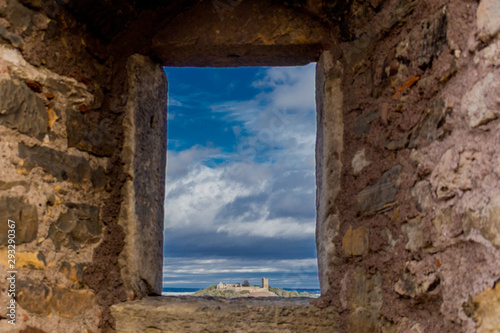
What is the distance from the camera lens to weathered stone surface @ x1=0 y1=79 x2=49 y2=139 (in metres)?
1.59

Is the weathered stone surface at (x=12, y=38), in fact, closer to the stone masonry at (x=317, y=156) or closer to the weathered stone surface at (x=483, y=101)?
the stone masonry at (x=317, y=156)

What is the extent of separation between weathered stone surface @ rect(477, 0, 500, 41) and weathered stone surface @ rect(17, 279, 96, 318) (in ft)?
5.43

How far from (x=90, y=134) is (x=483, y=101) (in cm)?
157

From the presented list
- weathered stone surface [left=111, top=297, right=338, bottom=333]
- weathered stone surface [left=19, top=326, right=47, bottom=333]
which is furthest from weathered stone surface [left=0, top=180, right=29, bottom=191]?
weathered stone surface [left=111, top=297, right=338, bottom=333]

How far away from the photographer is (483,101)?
1.14 meters

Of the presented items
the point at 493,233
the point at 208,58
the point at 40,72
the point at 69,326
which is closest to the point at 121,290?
the point at 69,326

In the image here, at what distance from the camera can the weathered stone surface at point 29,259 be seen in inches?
62.1

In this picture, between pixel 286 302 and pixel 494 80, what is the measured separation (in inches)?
52.4

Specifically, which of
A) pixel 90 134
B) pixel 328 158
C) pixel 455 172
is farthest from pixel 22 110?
pixel 455 172

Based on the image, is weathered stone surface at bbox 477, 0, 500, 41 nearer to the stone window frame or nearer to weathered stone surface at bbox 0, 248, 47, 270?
the stone window frame

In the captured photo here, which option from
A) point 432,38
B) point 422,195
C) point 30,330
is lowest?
point 30,330

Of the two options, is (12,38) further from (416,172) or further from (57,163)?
(416,172)

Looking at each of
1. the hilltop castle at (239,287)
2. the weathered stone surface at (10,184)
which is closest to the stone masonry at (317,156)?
the weathered stone surface at (10,184)

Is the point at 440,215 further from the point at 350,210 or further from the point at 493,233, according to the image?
the point at 350,210
